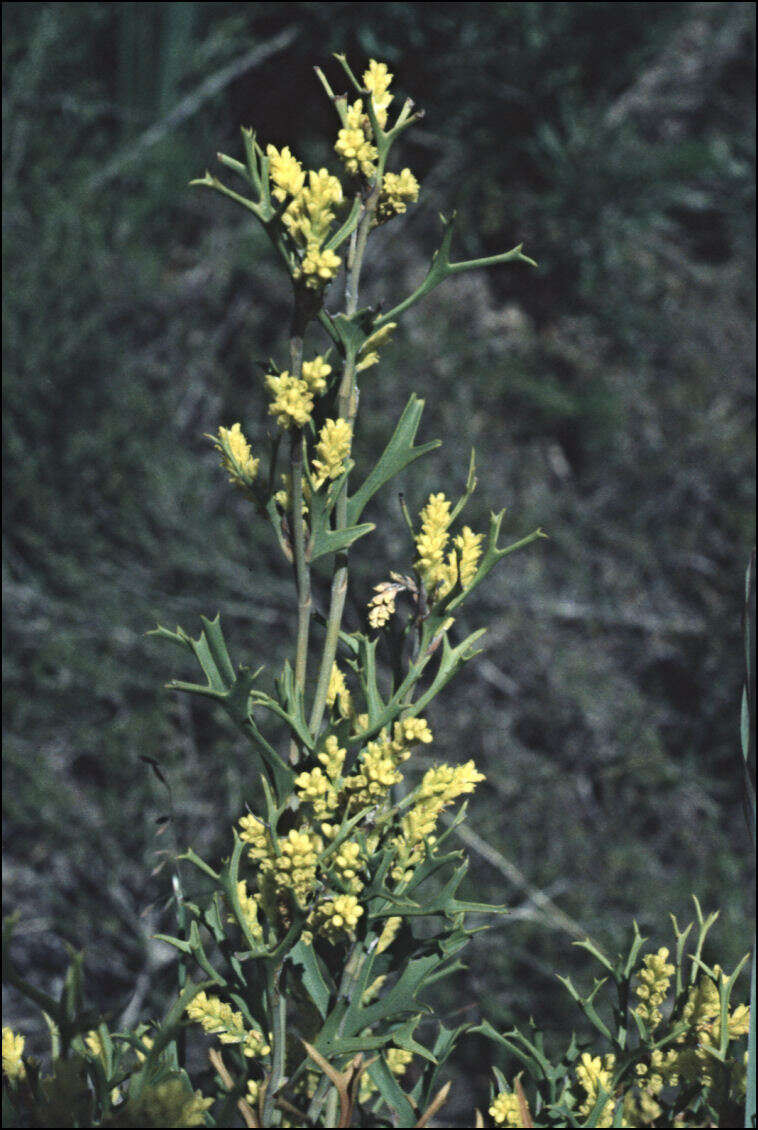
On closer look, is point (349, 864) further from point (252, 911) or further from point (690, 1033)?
point (690, 1033)

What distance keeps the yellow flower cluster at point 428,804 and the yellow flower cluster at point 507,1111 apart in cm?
12

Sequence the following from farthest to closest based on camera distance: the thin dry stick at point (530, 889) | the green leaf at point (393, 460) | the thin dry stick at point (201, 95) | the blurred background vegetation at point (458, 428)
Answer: the thin dry stick at point (201, 95), the blurred background vegetation at point (458, 428), the thin dry stick at point (530, 889), the green leaf at point (393, 460)

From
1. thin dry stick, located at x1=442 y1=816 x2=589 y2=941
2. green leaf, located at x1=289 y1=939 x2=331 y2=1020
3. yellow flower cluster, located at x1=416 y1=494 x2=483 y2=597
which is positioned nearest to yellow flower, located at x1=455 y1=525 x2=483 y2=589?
yellow flower cluster, located at x1=416 y1=494 x2=483 y2=597

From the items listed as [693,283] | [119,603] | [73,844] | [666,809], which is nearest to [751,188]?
[693,283]

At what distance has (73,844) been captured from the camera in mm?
1786

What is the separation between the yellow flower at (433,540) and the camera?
50 centimetres

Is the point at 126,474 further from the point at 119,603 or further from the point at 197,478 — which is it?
the point at 119,603

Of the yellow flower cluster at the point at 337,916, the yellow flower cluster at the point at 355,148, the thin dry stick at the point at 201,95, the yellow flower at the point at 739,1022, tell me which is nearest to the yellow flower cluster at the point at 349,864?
the yellow flower cluster at the point at 337,916

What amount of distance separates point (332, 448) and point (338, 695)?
136 mm

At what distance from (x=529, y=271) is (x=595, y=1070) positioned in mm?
2239

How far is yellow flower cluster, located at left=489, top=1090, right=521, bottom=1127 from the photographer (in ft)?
1.61

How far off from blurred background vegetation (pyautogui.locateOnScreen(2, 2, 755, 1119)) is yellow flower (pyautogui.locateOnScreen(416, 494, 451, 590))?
126 cm

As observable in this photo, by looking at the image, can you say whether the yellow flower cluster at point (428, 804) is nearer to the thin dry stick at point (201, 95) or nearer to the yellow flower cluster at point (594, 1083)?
the yellow flower cluster at point (594, 1083)

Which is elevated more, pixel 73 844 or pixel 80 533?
pixel 80 533
